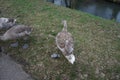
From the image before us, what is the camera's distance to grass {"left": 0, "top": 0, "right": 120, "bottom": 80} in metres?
5.16

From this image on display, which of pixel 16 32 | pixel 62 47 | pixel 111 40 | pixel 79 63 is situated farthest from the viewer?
pixel 111 40

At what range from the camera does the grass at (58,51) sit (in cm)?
516

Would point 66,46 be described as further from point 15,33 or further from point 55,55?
point 15,33

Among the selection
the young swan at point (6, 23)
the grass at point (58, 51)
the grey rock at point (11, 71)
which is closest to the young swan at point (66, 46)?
the grass at point (58, 51)

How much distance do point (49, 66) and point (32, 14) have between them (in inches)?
123

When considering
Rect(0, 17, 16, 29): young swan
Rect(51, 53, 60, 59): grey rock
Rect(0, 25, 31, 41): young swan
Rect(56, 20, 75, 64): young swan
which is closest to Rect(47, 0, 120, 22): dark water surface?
Rect(0, 17, 16, 29): young swan

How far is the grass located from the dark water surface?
13.9 ft

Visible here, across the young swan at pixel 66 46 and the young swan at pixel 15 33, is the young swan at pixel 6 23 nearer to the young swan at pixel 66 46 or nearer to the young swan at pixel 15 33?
the young swan at pixel 15 33

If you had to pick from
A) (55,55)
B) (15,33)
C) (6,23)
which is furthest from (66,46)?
(6,23)

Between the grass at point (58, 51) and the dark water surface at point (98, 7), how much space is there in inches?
167

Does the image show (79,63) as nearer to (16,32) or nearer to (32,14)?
(16,32)

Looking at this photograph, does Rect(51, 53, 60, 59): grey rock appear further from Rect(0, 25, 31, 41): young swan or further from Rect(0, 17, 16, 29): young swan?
Rect(0, 17, 16, 29): young swan

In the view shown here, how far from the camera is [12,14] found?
7.54m

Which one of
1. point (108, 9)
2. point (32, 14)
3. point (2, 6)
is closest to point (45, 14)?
point (32, 14)
